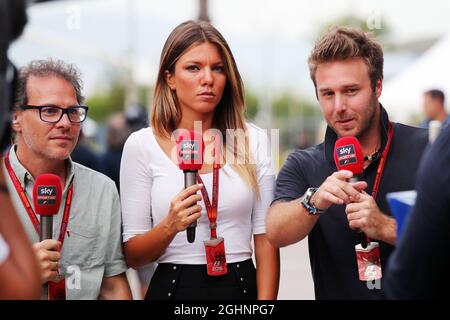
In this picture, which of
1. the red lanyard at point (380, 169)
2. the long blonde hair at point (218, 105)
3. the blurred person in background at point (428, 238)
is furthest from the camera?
the long blonde hair at point (218, 105)

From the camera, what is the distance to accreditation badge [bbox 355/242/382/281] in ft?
9.03

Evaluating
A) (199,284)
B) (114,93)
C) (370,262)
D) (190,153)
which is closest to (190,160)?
(190,153)

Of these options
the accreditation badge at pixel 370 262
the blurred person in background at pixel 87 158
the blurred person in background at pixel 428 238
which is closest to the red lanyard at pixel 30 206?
the accreditation badge at pixel 370 262

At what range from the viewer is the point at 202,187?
2.99m

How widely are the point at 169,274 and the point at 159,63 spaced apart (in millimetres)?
901

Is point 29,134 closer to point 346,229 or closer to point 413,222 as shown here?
point 346,229

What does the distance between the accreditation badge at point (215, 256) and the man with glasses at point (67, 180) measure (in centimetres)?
37

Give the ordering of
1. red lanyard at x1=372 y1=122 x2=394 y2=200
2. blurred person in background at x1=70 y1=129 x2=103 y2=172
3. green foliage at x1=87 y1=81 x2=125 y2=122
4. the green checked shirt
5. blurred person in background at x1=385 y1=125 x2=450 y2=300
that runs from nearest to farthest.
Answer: blurred person in background at x1=385 y1=125 x2=450 y2=300
red lanyard at x1=372 y1=122 x2=394 y2=200
the green checked shirt
blurred person in background at x1=70 y1=129 x2=103 y2=172
green foliage at x1=87 y1=81 x2=125 y2=122

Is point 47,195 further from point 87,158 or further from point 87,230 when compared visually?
point 87,158

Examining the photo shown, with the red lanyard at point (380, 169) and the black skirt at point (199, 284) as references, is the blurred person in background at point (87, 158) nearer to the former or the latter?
the black skirt at point (199, 284)

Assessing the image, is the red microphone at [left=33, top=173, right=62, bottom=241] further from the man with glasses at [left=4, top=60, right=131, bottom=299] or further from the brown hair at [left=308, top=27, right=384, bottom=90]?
the brown hair at [left=308, top=27, right=384, bottom=90]

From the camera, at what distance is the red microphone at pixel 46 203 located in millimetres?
2750

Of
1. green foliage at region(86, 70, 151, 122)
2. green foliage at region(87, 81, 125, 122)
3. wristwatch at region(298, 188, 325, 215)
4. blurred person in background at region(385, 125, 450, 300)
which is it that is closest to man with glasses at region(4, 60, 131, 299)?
wristwatch at region(298, 188, 325, 215)

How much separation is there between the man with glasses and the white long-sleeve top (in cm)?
10
